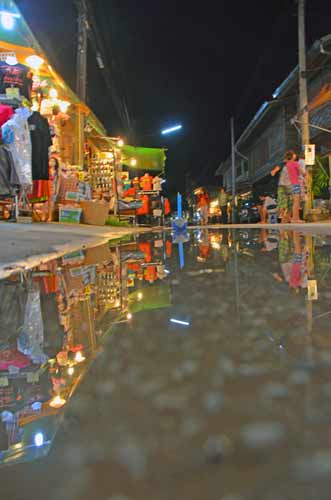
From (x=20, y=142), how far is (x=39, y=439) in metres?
5.11

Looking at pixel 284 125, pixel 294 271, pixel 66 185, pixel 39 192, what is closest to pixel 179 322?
pixel 294 271

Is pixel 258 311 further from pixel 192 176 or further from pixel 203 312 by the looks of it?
pixel 192 176

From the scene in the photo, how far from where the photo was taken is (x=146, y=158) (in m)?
14.1

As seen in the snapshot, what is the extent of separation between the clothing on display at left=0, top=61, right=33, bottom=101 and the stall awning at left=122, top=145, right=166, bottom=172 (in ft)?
26.5

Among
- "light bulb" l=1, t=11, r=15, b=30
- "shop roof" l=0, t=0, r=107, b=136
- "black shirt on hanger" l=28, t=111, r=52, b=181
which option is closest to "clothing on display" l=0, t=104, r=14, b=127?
"black shirt on hanger" l=28, t=111, r=52, b=181

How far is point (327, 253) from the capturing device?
9.63 ft

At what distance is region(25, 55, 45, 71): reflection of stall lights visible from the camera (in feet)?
20.2

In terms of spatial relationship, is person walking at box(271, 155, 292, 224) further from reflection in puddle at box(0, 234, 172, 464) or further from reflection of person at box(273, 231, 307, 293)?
reflection in puddle at box(0, 234, 172, 464)

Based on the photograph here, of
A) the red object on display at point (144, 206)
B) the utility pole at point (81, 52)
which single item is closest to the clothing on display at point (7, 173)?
the utility pole at point (81, 52)

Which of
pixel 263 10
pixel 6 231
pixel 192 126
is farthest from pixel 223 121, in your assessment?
pixel 6 231

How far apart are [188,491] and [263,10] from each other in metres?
14.6

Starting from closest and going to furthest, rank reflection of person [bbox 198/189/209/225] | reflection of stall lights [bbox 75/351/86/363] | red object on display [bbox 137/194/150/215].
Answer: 1. reflection of stall lights [bbox 75/351/86/363]
2. red object on display [bbox 137/194/150/215]
3. reflection of person [bbox 198/189/209/225]

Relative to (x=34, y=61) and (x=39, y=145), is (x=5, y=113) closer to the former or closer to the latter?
(x=39, y=145)

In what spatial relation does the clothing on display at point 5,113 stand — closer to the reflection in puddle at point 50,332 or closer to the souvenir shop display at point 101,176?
the reflection in puddle at point 50,332
